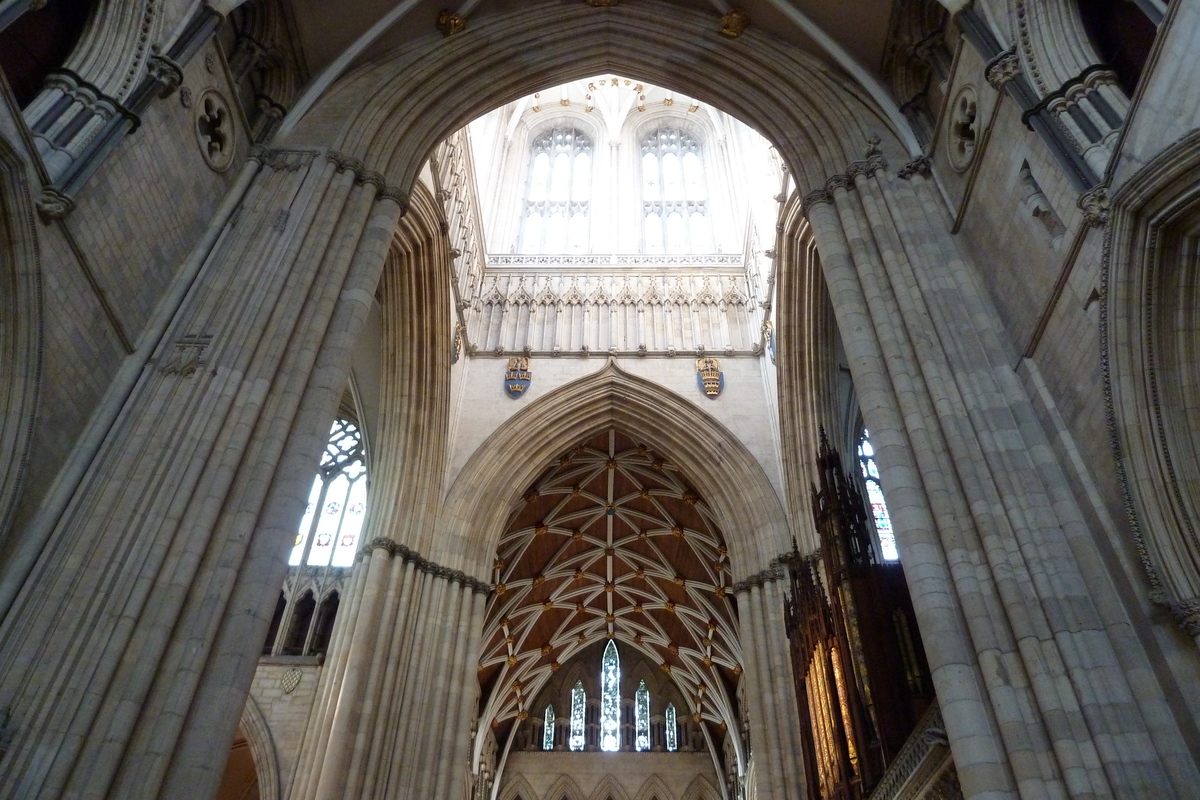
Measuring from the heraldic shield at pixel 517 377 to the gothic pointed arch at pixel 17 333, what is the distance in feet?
37.4

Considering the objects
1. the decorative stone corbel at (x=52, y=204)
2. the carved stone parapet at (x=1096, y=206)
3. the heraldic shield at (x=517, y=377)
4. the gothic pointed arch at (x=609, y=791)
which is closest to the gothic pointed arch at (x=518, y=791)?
the gothic pointed arch at (x=609, y=791)

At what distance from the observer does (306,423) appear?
24.0ft

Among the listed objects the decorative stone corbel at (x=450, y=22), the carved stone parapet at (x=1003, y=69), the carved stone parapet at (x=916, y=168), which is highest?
the decorative stone corbel at (x=450, y=22)

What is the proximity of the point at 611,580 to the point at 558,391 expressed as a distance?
792 centimetres

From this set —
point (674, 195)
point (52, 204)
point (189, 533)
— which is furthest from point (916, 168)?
point (674, 195)

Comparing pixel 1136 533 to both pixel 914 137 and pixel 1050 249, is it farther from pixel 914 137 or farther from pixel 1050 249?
pixel 914 137

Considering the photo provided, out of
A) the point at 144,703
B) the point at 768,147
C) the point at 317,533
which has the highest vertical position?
the point at 768,147

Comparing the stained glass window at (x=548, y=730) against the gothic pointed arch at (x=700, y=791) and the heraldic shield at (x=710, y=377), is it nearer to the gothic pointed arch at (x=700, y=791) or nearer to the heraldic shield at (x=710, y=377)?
the gothic pointed arch at (x=700, y=791)

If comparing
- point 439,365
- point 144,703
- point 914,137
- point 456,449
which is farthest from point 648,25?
point 144,703

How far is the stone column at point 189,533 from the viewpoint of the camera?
5.06 metres

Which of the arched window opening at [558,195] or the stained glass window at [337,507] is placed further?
the arched window opening at [558,195]

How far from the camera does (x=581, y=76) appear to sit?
40.6 ft

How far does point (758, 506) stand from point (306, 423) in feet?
32.8

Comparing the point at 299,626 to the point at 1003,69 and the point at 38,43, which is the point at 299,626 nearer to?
the point at 38,43
